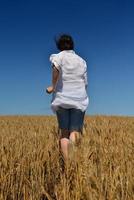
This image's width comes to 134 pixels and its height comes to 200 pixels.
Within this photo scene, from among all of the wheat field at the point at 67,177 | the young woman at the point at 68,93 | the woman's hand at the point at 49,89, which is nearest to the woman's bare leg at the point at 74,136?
the young woman at the point at 68,93

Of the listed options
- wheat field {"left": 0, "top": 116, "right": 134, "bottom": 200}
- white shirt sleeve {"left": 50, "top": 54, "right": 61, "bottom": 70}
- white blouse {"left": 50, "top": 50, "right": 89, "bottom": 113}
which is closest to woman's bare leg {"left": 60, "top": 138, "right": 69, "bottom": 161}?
wheat field {"left": 0, "top": 116, "right": 134, "bottom": 200}

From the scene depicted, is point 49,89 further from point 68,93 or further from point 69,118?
point 69,118

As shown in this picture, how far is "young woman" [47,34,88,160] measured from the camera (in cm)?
446

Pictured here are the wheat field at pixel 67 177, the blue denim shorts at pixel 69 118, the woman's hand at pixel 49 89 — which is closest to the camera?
the wheat field at pixel 67 177

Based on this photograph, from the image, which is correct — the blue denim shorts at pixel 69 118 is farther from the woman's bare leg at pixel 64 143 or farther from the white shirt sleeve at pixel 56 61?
the white shirt sleeve at pixel 56 61

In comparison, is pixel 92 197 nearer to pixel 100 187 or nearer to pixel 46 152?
pixel 100 187

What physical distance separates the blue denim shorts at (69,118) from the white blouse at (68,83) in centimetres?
6

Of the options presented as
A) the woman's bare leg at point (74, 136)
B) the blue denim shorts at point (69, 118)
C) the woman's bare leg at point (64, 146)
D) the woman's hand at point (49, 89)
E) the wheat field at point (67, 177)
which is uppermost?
the woman's hand at point (49, 89)

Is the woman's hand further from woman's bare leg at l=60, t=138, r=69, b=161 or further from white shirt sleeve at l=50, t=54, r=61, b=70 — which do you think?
woman's bare leg at l=60, t=138, r=69, b=161

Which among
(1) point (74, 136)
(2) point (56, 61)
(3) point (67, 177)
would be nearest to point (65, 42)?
(2) point (56, 61)

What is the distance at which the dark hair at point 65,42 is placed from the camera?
462cm

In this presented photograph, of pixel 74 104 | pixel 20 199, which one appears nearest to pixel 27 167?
pixel 20 199

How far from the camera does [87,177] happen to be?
2838 mm

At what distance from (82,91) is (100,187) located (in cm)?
205
